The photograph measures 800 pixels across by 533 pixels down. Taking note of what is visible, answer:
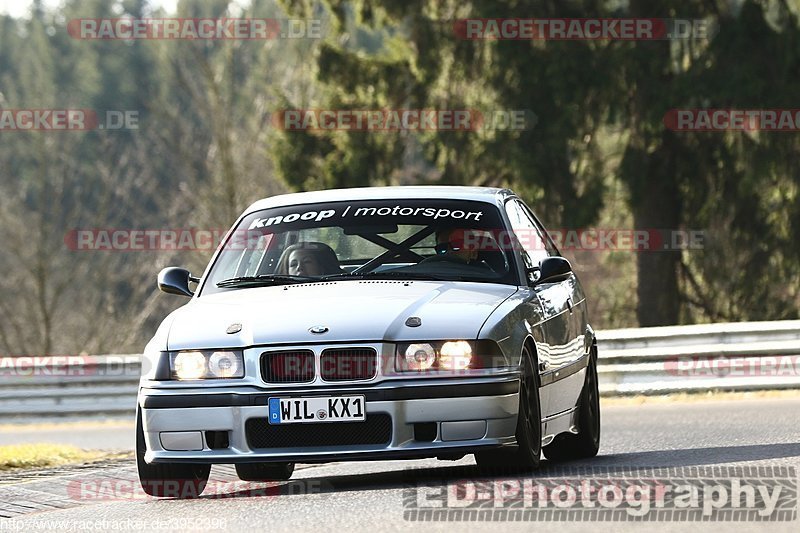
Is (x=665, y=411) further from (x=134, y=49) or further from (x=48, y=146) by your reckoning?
(x=134, y=49)

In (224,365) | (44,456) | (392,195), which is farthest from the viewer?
(44,456)

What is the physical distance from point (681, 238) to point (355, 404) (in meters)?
19.1

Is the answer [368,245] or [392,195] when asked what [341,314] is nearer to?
[368,245]

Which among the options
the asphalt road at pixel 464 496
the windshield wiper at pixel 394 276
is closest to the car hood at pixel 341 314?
the windshield wiper at pixel 394 276

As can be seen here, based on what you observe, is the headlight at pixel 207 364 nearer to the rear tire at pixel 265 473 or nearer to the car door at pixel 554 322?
the rear tire at pixel 265 473

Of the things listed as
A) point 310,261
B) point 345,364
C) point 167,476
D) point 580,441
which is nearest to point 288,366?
point 345,364

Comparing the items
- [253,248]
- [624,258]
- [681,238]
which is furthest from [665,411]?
[624,258]

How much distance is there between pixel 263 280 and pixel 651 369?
411 inches

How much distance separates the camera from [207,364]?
8383 millimetres

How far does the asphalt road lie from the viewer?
686cm

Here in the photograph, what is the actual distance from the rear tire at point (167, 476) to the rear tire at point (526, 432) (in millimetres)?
1495

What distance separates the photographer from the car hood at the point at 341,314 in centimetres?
824

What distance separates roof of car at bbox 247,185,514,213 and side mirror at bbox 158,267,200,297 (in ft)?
2.25

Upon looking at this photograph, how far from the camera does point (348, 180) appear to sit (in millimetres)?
26875
